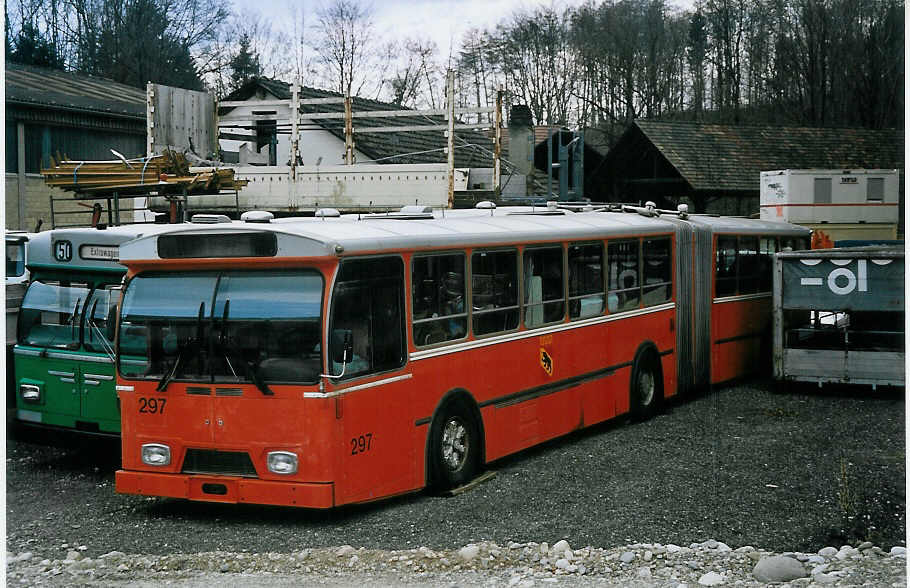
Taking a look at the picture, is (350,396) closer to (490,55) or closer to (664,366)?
(664,366)

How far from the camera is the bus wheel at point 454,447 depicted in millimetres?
9039

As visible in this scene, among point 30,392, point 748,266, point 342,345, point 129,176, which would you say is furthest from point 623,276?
point 129,176

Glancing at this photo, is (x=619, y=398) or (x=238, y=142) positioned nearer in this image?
(x=619, y=398)

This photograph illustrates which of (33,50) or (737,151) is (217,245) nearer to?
(33,50)

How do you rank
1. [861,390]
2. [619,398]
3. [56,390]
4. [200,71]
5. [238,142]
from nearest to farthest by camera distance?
[56,390] < [619,398] < [861,390] < [200,71] < [238,142]

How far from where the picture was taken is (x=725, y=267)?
606 inches

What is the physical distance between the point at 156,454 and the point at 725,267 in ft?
30.1

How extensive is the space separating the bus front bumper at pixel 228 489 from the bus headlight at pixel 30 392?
2.38 m

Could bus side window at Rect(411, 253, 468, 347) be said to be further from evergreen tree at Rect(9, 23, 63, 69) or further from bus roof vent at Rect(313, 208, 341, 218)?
evergreen tree at Rect(9, 23, 63, 69)

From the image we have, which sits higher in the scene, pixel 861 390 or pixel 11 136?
pixel 11 136

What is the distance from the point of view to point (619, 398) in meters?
12.3

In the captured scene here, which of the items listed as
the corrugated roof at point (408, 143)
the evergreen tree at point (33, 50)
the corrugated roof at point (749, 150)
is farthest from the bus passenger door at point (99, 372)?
the corrugated roof at point (408, 143)

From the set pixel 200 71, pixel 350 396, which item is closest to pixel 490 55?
pixel 200 71

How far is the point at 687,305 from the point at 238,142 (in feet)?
41.7
